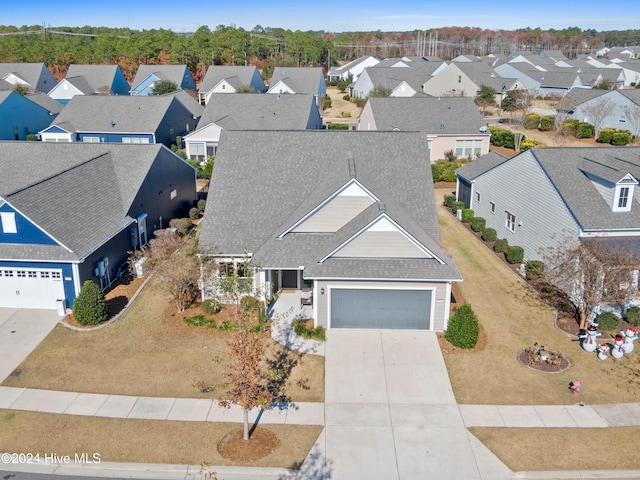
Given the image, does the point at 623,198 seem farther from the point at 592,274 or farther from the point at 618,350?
the point at 618,350

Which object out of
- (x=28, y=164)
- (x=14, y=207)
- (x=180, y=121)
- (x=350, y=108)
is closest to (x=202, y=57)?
(x=350, y=108)

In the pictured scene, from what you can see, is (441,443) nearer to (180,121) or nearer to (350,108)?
(180,121)

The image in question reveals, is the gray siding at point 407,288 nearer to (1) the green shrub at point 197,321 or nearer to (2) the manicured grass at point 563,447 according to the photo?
(1) the green shrub at point 197,321

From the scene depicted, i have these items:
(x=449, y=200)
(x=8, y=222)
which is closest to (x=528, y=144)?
(x=449, y=200)

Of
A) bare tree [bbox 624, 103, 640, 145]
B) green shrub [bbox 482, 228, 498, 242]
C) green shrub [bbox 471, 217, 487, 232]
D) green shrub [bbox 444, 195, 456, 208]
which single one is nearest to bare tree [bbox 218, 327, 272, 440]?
green shrub [bbox 482, 228, 498, 242]

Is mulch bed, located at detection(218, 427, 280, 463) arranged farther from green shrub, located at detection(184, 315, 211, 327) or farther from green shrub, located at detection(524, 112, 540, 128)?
green shrub, located at detection(524, 112, 540, 128)
